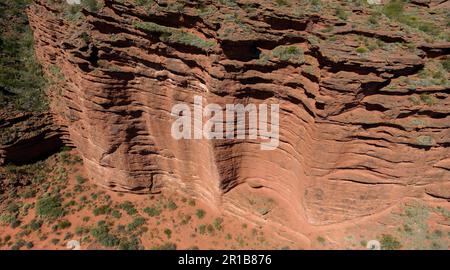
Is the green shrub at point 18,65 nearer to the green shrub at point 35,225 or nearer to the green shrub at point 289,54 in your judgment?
the green shrub at point 35,225

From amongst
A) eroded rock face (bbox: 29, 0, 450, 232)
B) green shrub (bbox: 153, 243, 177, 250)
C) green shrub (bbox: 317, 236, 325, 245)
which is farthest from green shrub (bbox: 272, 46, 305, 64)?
green shrub (bbox: 153, 243, 177, 250)

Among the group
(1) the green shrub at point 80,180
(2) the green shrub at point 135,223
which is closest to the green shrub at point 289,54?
(2) the green shrub at point 135,223

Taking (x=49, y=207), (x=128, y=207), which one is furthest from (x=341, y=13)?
(x=49, y=207)

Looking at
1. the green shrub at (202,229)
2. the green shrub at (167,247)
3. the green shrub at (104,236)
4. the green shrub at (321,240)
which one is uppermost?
the green shrub at (321,240)

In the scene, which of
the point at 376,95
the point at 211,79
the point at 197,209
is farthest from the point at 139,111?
the point at 376,95

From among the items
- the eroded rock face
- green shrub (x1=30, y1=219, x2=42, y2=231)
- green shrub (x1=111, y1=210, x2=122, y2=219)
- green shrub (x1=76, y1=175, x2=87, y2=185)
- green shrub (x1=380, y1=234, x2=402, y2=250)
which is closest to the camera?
the eroded rock face

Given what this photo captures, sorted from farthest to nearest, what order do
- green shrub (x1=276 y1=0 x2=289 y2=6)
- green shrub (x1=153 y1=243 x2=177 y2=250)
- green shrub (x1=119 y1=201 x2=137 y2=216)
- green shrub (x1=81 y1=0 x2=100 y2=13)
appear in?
1. green shrub (x1=119 y1=201 x2=137 y2=216)
2. green shrub (x1=153 y1=243 x2=177 y2=250)
3. green shrub (x1=81 y1=0 x2=100 y2=13)
4. green shrub (x1=276 y1=0 x2=289 y2=6)

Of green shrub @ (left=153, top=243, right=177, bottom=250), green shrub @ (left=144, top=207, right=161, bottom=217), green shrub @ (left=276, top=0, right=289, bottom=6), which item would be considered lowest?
green shrub @ (left=153, top=243, right=177, bottom=250)

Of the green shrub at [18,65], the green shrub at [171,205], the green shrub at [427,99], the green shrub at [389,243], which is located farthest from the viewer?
the green shrub at [18,65]

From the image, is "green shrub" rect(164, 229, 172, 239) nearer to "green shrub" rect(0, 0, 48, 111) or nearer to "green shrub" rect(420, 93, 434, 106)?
"green shrub" rect(0, 0, 48, 111)

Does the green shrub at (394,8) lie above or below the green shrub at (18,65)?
above

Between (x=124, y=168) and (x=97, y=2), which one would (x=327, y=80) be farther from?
(x=124, y=168)
